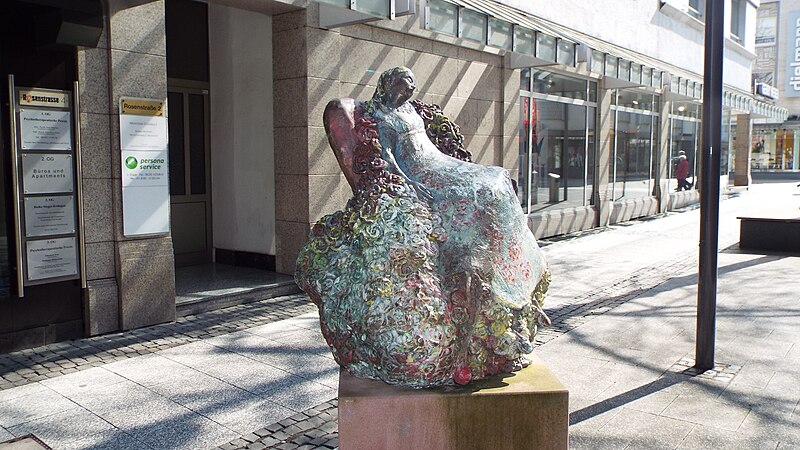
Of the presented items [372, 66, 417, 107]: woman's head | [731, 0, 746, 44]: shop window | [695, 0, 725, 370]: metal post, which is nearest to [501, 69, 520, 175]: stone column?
[695, 0, 725, 370]: metal post

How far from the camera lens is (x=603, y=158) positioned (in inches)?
674

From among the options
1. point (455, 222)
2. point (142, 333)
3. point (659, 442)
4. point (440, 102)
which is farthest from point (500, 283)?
point (440, 102)

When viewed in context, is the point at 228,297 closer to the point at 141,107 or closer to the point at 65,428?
the point at 141,107

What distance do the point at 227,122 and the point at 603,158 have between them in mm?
10373

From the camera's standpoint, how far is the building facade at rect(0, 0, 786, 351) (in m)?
6.49

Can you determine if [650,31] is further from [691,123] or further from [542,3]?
[542,3]

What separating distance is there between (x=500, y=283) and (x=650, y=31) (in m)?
19.9

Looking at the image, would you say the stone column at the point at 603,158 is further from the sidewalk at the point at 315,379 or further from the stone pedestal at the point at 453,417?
the stone pedestal at the point at 453,417

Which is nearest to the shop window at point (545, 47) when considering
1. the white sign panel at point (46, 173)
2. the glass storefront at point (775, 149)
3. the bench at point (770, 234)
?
the bench at point (770, 234)

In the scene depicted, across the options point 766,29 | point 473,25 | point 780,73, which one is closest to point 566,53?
point 473,25

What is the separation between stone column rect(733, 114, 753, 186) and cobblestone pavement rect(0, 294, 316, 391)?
3168cm

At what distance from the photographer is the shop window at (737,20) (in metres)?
30.4

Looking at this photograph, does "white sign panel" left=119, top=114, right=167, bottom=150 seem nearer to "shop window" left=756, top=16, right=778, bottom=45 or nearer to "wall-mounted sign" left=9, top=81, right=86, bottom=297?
"wall-mounted sign" left=9, top=81, right=86, bottom=297

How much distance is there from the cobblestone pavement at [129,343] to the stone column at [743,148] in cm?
3168
